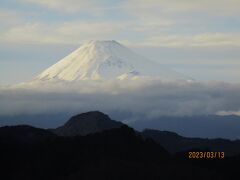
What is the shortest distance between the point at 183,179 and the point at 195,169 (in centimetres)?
733

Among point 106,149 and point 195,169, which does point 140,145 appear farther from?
point 195,169

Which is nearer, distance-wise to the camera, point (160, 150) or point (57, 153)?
point (57, 153)

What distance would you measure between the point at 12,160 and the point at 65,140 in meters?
18.8

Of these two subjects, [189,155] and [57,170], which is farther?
[189,155]

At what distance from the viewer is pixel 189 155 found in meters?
190

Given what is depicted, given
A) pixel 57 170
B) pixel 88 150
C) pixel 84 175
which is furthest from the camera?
pixel 88 150

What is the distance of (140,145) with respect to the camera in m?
194

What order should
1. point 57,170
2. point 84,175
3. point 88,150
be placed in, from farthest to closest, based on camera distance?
point 88,150 < point 57,170 < point 84,175

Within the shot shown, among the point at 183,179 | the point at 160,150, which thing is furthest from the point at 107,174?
the point at 160,150

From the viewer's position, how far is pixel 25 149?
611 ft

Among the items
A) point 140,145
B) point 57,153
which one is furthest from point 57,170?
point 140,145

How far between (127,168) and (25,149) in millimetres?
37273

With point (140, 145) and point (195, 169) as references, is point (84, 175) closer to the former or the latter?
point (195, 169)

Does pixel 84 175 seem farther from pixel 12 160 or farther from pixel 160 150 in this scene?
pixel 160 150
